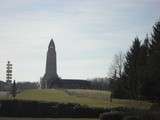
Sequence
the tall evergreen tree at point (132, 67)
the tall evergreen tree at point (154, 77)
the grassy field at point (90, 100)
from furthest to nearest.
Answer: the tall evergreen tree at point (132, 67) < the grassy field at point (90, 100) < the tall evergreen tree at point (154, 77)

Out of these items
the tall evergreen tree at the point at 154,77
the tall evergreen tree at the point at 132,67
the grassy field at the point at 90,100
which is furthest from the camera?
the tall evergreen tree at the point at 132,67

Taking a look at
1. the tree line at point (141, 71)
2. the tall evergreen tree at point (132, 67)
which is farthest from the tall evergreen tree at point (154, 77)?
the tall evergreen tree at point (132, 67)

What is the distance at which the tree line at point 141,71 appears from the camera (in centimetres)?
6481

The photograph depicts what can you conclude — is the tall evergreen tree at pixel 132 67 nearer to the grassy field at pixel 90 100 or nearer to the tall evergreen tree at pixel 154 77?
the grassy field at pixel 90 100

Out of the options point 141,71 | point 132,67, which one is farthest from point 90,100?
point 141,71

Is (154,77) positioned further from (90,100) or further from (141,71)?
(90,100)

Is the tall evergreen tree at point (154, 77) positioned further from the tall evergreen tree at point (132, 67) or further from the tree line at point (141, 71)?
the tall evergreen tree at point (132, 67)

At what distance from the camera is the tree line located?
64.8 meters

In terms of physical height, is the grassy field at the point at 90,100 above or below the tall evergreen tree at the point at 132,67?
below

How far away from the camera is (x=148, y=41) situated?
88.0 metres

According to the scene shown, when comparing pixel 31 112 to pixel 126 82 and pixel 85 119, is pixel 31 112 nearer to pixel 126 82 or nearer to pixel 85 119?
pixel 85 119

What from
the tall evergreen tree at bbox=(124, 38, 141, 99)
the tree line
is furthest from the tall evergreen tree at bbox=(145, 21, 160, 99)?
the tall evergreen tree at bbox=(124, 38, 141, 99)

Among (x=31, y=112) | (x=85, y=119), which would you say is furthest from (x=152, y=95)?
(x=31, y=112)

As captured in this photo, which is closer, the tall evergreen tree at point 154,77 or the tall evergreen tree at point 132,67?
the tall evergreen tree at point 154,77
